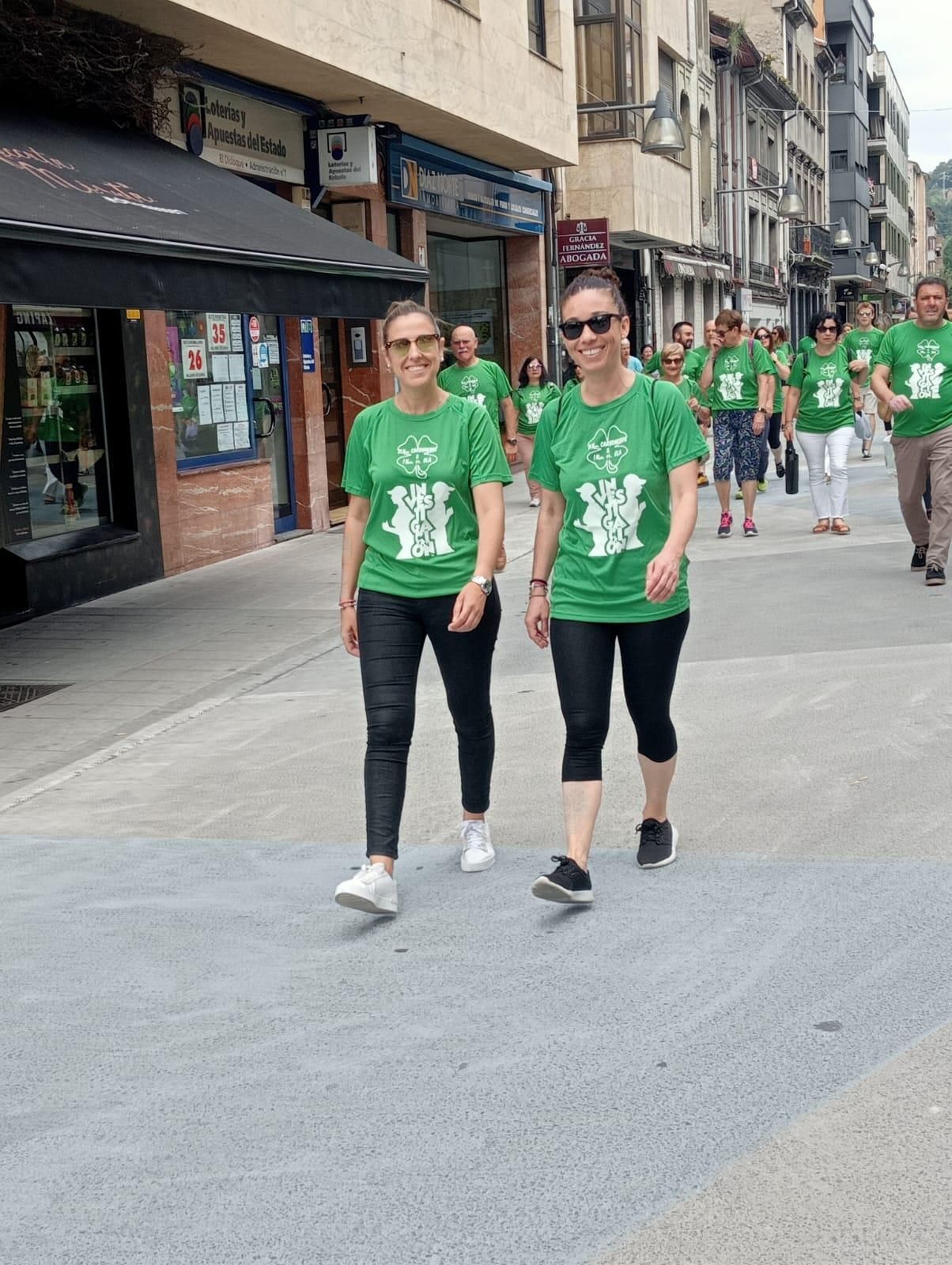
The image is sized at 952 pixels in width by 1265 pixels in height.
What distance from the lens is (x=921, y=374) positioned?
10.5m

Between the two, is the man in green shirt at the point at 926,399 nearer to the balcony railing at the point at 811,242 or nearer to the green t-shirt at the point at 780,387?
the green t-shirt at the point at 780,387

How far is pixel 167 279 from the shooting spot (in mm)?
9133

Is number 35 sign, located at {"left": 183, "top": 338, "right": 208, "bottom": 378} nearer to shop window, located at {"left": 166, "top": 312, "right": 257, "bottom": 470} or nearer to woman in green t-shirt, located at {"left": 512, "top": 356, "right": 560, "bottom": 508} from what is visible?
shop window, located at {"left": 166, "top": 312, "right": 257, "bottom": 470}

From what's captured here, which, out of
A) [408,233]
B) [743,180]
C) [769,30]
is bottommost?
[408,233]

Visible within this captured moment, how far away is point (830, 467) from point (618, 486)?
8782mm

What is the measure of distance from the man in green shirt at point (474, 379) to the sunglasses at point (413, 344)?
8.00 metres

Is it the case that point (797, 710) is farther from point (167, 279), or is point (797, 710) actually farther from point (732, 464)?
point (732, 464)

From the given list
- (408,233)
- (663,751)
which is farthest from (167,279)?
(408,233)

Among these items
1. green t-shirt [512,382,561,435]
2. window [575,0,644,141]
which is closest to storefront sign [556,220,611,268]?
window [575,0,644,141]

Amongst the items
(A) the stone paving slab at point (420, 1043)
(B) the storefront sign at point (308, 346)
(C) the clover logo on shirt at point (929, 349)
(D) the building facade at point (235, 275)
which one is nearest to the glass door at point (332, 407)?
(D) the building facade at point (235, 275)

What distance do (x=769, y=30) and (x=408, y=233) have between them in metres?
38.5

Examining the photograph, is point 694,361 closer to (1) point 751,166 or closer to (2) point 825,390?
(2) point 825,390

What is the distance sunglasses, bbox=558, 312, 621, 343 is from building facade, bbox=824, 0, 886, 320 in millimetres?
67240

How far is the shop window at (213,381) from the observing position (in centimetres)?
1320
